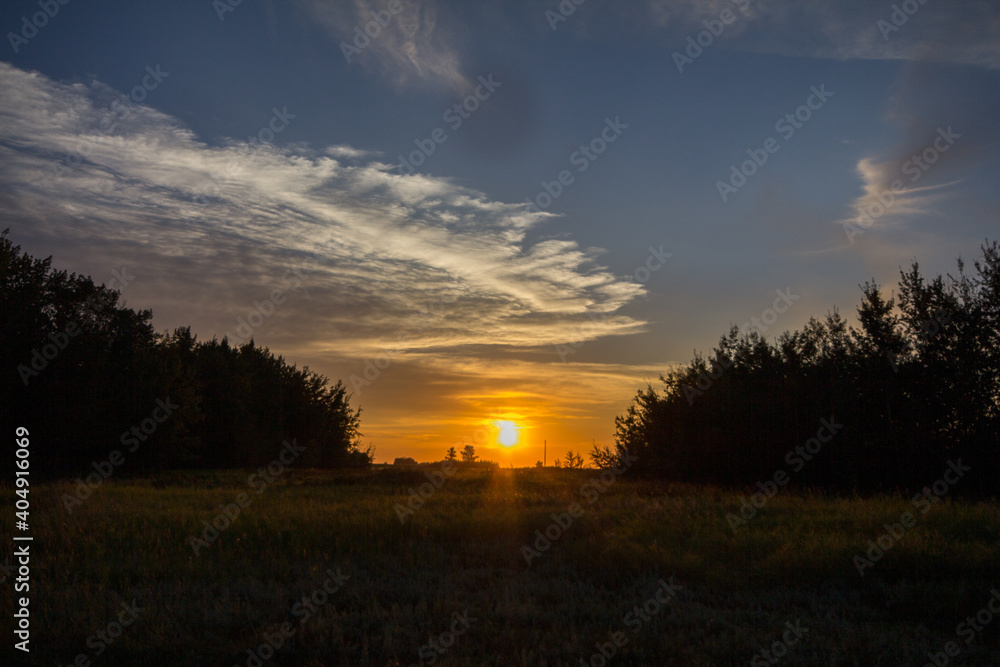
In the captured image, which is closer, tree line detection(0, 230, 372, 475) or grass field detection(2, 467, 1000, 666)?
grass field detection(2, 467, 1000, 666)

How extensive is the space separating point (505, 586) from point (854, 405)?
30.9 metres

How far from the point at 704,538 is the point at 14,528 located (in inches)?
540

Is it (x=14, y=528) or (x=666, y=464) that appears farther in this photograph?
(x=666, y=464)

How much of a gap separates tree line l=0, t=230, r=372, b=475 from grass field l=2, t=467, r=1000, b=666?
23.0 m

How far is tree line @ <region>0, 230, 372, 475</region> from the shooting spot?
33.8 metres

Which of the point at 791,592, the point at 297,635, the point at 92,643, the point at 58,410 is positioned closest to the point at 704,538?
the point at 791,592

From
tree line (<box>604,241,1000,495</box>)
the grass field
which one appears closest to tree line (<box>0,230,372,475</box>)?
the grass field

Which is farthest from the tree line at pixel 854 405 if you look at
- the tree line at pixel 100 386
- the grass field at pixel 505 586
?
the tree line at pixel 100 386

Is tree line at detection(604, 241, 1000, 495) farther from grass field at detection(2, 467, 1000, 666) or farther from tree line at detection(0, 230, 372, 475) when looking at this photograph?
tree line at detection(0, 230, 372, 475)

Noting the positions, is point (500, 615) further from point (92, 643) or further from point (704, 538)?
point (704, 538)

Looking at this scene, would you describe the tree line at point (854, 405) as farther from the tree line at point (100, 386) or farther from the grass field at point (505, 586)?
the tree line at point (100, 386)

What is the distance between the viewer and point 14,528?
480 inches

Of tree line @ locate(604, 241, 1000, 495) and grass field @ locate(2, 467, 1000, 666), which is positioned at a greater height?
tree line @ locate(604, 241, 1000, 495)

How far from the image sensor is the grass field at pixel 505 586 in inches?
270
